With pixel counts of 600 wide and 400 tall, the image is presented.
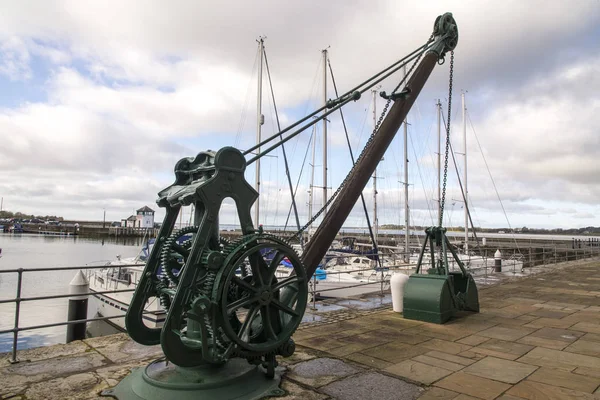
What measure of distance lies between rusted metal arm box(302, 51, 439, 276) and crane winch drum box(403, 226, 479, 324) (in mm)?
2703

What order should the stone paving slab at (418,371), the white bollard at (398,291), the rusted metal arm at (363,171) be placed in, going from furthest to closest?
the white bollard at (398,291), the rusted metal arm at (363,171), the stone paving slab at (418,371)

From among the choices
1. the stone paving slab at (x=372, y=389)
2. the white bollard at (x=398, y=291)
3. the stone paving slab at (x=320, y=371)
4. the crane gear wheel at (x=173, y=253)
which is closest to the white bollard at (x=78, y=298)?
the crane gear wheel at (x=173, y=253)

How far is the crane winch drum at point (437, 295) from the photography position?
22.7ft

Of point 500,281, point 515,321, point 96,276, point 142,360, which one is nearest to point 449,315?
point 515,321

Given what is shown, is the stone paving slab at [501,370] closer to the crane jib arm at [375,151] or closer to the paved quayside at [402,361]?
the paved quayside at [402,361]

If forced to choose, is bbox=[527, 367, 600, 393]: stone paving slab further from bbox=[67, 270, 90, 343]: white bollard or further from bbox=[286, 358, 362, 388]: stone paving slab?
bbox=[67, 270, 90, 343]: white bollard

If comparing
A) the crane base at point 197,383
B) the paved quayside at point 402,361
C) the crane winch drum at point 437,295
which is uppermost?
the crane winch drum at point 437,295

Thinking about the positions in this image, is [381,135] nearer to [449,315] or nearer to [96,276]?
[449,315]

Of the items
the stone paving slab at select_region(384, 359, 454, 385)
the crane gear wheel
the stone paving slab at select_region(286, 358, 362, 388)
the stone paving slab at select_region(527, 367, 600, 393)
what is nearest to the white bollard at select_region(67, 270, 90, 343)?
the crane gear wheel

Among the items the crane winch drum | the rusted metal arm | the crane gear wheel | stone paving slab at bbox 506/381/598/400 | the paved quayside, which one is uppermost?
the rusted metal arm

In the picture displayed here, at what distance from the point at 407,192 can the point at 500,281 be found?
12.0m

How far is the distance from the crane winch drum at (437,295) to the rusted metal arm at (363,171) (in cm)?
270

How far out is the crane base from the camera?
3.43m

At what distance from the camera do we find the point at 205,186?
355 centimetres
